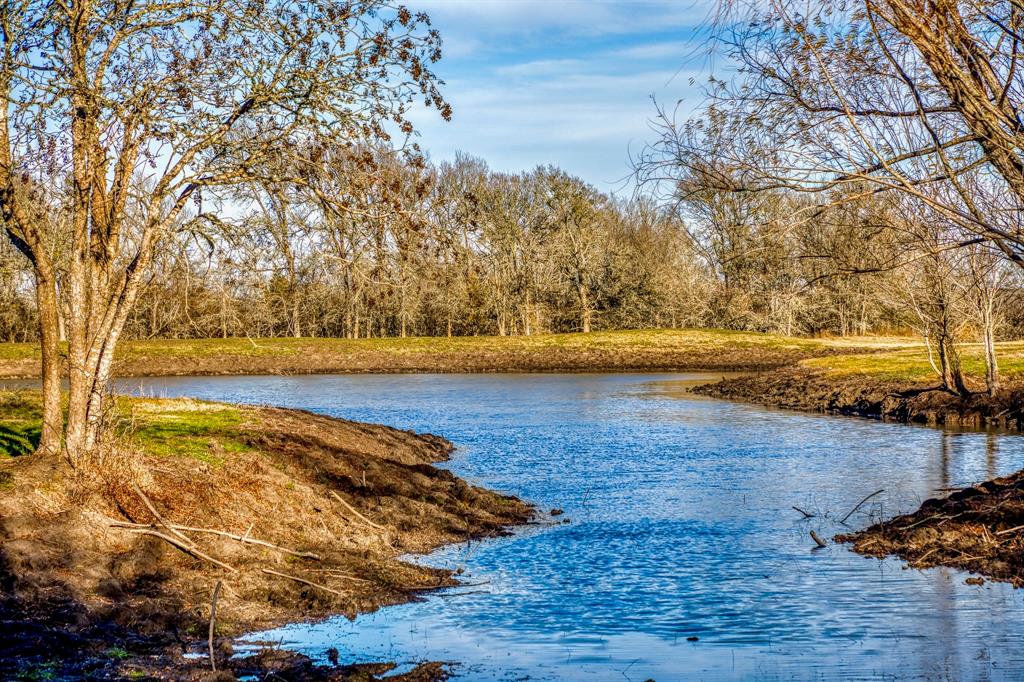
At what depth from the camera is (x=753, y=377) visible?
46625mm

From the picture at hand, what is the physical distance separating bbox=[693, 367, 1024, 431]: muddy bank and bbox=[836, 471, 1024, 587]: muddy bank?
49.0 ft

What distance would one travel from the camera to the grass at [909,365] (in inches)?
1378

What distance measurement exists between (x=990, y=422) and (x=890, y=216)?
1782 centimetres

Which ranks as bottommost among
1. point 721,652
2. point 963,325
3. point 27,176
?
point 721,652

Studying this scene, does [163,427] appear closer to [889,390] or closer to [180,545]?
[180,545]

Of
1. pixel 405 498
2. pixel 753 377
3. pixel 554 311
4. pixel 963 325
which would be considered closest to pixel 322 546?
pixel 405 498

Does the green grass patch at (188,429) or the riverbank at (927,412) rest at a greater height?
the green grass patch at (188,429)

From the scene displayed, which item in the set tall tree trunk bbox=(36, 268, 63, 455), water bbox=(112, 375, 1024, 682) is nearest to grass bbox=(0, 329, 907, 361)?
water bbox=(112, 375, 1024, 682)

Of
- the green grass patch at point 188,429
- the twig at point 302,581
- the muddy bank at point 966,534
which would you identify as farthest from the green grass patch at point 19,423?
the muddy bank at point 966,534

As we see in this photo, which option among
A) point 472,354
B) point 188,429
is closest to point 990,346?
point 188,429

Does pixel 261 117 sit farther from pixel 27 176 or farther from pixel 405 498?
pixel 405 498

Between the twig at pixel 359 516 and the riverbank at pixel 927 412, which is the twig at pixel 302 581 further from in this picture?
the riverbank at pixel 927 412

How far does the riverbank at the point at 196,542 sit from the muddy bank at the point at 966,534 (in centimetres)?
540

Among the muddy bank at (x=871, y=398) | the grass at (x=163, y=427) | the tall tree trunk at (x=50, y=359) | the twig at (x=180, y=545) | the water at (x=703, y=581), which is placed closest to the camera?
the water at (x=703, y=581)
